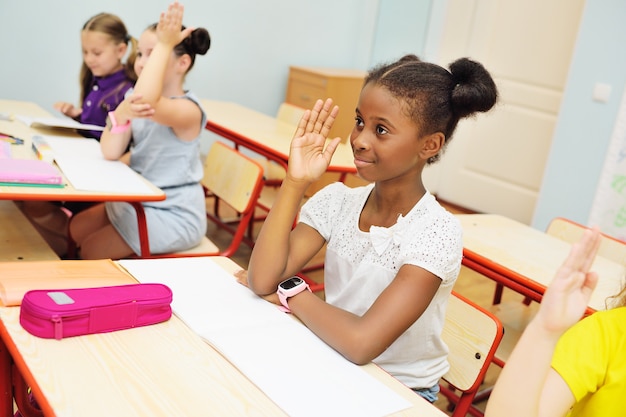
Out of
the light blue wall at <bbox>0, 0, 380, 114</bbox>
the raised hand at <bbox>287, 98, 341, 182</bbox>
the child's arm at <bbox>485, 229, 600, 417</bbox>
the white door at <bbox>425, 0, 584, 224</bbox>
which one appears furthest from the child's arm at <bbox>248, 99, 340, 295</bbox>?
the white door at <bbox>425, 0, 584, 224</bbox>

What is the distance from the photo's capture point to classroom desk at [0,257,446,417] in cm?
85

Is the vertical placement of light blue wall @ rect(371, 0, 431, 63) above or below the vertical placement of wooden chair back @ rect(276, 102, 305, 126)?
above

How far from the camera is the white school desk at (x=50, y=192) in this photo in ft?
5.59

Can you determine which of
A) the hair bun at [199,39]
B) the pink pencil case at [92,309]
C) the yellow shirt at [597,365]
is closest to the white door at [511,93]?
the hair bun at [199,39]

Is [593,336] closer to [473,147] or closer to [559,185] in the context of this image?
[559,185]

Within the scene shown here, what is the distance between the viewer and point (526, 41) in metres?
4.77

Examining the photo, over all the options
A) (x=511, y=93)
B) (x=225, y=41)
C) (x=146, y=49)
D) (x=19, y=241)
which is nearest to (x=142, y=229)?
(x=19, y=241)

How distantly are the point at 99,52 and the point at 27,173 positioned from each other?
127 centimetres

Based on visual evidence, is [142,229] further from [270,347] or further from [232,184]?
[270,347]

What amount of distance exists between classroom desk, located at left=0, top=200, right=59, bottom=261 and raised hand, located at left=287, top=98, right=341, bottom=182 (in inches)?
35.6

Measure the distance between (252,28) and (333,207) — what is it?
3763mm

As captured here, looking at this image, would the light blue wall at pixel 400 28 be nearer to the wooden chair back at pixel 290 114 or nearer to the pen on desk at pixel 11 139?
the wooden chair back at pixel 290 114

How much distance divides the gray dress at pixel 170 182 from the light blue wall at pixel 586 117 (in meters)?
2.84

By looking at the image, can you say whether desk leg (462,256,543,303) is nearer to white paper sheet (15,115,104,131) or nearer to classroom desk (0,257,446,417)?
classroom desk (0,257,446,417)
